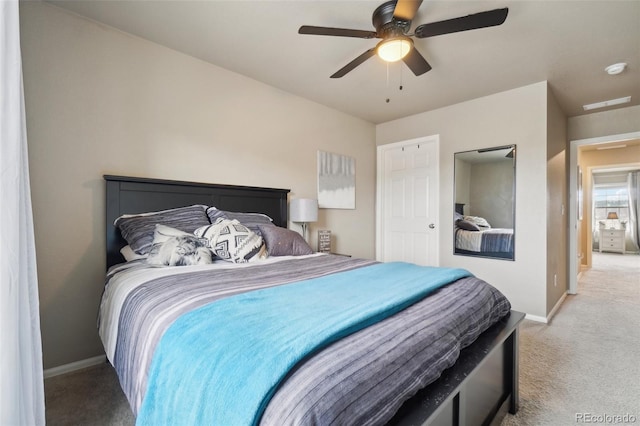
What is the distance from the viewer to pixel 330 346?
838 mm

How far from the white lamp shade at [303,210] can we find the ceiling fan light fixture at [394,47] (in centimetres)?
165

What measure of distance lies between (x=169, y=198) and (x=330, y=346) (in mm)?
2119

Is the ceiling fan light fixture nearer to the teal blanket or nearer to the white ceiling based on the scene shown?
the white ceiling

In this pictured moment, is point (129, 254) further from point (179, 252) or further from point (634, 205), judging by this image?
point (634, 205)

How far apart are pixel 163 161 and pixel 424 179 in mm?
3179

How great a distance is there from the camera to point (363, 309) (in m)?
1.04

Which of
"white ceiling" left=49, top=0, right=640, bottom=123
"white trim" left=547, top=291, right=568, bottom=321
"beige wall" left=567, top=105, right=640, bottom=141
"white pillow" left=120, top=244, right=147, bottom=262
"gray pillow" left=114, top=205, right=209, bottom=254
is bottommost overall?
"white trim" left=547, top=291, right=568, bottom=321

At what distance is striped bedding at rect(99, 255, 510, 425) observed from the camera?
2.25ft

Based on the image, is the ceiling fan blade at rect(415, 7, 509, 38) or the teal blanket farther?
the ceiling fan blade at rect(415, 7, 509, 38)

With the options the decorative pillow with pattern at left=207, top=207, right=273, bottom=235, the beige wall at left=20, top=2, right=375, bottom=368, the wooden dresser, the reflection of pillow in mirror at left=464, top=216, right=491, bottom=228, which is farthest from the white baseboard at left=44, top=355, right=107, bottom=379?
the wooden dresser

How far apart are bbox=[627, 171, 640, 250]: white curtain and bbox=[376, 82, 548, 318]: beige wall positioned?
7354mm

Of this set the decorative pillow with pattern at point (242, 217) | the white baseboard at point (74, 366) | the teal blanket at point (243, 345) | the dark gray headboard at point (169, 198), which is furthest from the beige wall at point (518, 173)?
the white baseboard at point (74, 366)

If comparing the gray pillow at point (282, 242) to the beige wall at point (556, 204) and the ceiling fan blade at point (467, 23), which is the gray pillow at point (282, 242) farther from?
the beige wall at point (556, 204)

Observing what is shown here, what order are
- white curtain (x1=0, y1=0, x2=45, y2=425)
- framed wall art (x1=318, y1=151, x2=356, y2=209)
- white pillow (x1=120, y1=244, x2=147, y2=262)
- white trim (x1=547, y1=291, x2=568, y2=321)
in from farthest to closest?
framed wall art (x1=318, y1=151, x2=356, y2=209) → white trim (x1=547, y1=291, x2=568, y2=321) → white pillow (x1=120, y1=244, x2=147, y2=262) → white curtain (x1=0, y1=0, x2=45, y2=425)
